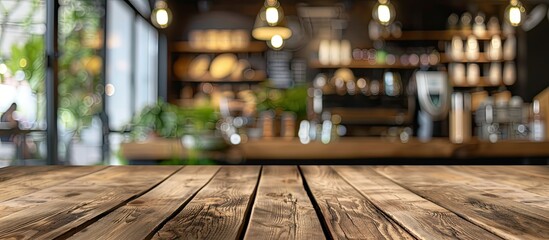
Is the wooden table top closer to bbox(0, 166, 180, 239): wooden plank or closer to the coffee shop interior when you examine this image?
bbox(0, 166, 180, 239): wooden plank

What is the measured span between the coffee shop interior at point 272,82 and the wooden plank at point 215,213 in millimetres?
2175

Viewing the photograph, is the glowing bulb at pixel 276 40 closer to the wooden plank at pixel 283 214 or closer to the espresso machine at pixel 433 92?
the espresso machine at pixel 433 92

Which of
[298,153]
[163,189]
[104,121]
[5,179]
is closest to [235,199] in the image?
[163,189]

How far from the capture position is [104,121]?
550 cm

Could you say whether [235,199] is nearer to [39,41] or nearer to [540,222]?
[540,222]

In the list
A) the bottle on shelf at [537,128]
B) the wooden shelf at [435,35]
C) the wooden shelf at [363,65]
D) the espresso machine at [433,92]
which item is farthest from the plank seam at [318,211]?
the wooden shelf at [435,35]

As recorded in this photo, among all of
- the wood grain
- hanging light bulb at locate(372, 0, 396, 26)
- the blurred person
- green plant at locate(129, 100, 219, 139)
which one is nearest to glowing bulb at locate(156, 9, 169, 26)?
green plant at locate(129, 100, 219, 139)

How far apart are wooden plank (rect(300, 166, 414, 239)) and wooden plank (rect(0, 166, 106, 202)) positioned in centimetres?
66

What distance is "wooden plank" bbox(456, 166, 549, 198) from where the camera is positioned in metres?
1.57

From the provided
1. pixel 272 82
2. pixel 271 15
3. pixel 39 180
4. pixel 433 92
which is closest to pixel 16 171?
pixel 39 180

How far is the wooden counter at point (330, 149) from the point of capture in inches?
156

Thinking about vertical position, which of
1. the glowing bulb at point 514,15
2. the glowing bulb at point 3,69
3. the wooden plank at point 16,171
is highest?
the glowing bulb at point 514,15

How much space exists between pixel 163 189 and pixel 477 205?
0.71m

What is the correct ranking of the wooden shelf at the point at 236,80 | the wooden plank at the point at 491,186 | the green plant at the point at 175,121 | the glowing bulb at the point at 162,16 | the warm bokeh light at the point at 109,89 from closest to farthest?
the wooden plank at the point at 491,186
the green plant at the point at 175,121
the glowing bulb at the point at 162,16
the warm bokeh light at the point at 109,89
the wooden shelf at the point at 236,80
